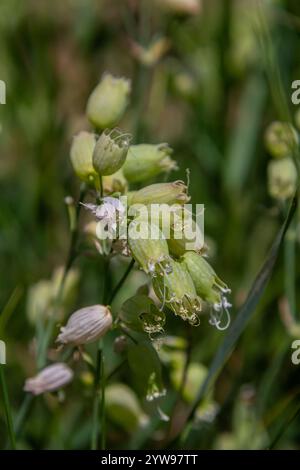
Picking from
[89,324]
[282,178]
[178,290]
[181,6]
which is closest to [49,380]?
[89,324]

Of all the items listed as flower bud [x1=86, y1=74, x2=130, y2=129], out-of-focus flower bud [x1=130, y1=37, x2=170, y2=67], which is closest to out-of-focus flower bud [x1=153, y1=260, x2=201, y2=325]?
flower bud [x1=86, y1=74, x2=130, y2=129]

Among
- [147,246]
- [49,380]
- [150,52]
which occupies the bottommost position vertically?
[49,380]

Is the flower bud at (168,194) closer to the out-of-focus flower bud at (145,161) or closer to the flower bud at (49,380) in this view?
the out-of-focus flower bud at (145,161)

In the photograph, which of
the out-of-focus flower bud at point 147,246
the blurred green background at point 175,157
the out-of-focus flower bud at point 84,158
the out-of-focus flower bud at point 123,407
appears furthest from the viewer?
the blurred green background at point 175,157

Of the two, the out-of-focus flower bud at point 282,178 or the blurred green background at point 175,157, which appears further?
the blurred green background at point 175,157

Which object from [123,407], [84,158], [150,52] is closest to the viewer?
[84,158]

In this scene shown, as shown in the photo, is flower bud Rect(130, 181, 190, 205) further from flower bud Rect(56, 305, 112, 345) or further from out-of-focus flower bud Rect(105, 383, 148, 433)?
out-of-focus flower bud Rect(105, 383, 148, 433)

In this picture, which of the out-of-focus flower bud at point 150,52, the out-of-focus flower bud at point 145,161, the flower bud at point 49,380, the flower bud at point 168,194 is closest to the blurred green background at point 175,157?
the out-of-focus flower bud at point 150,52

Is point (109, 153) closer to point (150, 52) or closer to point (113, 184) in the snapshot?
point (113, 184)
